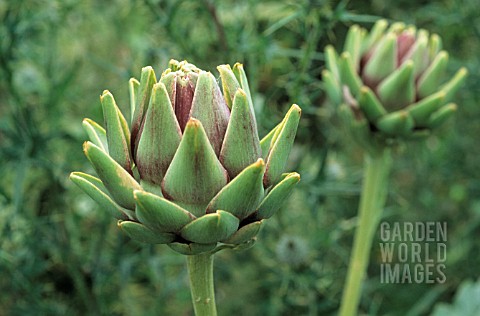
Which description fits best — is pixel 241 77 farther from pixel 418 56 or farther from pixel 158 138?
pixel 418 56

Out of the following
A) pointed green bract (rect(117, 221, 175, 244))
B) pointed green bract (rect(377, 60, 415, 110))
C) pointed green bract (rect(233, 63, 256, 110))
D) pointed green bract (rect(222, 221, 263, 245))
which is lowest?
pointed green bract (rect(117, 221, 175, 244))

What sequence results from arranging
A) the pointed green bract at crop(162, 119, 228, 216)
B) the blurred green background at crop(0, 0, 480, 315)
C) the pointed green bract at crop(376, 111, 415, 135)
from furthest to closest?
the blurred green background at crop(0, 0, 480, 315), the pointed green bract at crop(376, 111, 415, 135), the pointed green bract at crop(162, 119, 228, 216)

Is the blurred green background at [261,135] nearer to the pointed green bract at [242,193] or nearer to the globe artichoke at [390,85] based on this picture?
the globe artichoke at [390,85]

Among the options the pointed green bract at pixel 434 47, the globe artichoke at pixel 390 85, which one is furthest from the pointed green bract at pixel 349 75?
the pointed green bract at pixel 434 47

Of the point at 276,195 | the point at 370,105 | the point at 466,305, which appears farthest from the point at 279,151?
the point at 466,305

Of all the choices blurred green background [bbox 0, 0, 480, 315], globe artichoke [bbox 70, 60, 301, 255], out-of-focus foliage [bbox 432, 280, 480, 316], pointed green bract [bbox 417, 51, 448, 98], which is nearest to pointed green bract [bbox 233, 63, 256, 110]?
globe artichoke [bbox 70, 60, 301, 255]

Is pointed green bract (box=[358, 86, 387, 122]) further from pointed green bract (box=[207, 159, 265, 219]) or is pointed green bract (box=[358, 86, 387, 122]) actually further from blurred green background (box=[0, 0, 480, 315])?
pointed green bract (box=[207, 159, 265, 219])
